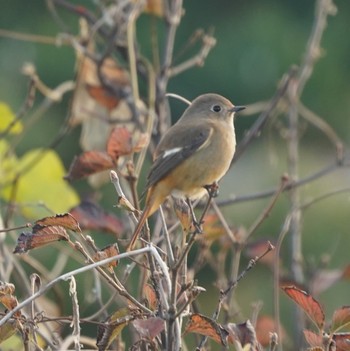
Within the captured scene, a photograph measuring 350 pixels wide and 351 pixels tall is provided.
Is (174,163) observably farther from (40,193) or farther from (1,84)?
(1,84)

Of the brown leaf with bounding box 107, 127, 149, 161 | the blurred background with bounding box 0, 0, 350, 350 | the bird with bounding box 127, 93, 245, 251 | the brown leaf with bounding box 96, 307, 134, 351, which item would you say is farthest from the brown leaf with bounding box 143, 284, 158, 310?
the blurred background with bounding box 0, 0, 350, 350

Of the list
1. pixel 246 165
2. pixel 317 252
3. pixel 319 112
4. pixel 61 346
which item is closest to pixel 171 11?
pixel 61 346

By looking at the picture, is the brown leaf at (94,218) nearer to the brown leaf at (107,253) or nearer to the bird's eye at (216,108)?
the bird's eye at (216,108)

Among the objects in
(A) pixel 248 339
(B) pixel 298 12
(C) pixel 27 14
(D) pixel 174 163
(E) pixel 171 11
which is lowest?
(A) pixel 248 339

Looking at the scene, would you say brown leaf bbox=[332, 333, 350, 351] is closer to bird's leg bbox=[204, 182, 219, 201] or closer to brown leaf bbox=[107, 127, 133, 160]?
bird's leg bbox=[204, 182, 219, 201]

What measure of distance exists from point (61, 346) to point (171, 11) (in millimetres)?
1264

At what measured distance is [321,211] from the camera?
23.0 ft

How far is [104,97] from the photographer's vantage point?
288 cm

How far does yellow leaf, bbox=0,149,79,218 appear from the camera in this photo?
277 cm

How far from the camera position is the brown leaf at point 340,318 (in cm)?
152

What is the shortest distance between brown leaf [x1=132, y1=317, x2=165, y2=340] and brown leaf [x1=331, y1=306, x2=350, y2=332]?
10.3 inches

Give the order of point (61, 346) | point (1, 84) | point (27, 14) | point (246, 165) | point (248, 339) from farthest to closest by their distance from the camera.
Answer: point (27, 14), point (1, 84), point (246, 165), point (61, 346), point (248, 339)

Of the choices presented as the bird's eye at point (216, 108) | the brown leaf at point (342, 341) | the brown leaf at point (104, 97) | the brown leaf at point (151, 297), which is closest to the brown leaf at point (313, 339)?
the brown leaf at point (342, 341)

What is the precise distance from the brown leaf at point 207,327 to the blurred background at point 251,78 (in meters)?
4.67
